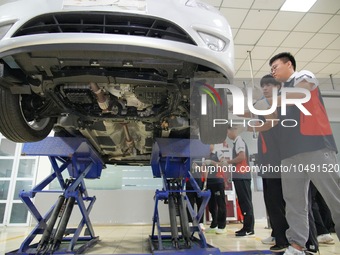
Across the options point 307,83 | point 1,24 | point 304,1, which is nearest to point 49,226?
point 1,24

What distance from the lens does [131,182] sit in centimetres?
582

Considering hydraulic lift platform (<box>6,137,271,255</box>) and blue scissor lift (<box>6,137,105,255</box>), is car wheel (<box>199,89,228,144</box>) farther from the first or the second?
blue scissor lift (<box>6,137,105,255</box>)

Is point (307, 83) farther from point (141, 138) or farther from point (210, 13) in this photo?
point (141, 138)

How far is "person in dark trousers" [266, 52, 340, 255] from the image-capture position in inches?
61.2

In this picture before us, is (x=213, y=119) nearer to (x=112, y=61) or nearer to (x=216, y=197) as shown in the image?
(x=112, y=61)

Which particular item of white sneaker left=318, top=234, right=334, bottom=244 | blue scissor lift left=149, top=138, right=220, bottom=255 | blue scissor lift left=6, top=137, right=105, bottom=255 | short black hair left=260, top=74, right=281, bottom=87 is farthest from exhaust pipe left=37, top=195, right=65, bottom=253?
white sneaker left=318, top=234, right=334, bottom=244

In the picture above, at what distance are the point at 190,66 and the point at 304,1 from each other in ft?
13.1

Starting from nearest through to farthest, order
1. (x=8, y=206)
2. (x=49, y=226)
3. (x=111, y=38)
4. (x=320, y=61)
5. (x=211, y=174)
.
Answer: (x=111, y=38), (x=49, y=226), (x=211, y=174), (x=8, y=206), (x=320, y=61)

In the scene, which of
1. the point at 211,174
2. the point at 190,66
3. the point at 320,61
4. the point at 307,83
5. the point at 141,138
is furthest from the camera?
the point at 320,61

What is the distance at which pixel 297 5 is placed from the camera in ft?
14.2

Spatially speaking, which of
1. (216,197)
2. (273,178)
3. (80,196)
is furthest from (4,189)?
(273,178)

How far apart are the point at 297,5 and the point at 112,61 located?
4.24 meters

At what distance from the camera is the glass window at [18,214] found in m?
5.29

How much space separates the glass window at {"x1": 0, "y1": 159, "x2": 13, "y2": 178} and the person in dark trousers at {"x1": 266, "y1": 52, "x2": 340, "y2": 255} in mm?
5555
